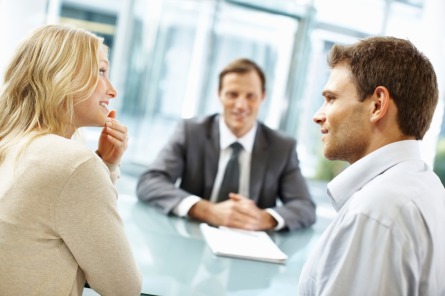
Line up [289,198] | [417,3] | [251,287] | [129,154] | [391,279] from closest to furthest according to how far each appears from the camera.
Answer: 1. [391,279]
2. [251,287]
3. [289,198]
4. [129,154]
5. [417,3]

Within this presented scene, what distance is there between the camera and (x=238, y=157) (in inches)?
117

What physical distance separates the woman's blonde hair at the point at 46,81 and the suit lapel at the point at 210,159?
138 cm

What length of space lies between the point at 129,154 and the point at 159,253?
8.57 ft

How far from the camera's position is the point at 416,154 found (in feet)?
4.67

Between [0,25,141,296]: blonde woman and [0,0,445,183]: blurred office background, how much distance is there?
2806 mm

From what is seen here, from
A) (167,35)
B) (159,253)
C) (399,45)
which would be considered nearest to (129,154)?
(167,35)

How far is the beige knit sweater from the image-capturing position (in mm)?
1343

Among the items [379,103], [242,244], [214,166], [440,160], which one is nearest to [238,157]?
[214,166]

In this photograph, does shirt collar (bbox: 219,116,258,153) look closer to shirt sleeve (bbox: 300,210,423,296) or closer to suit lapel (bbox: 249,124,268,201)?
suit lapel (bbox: 249,124,268,201)

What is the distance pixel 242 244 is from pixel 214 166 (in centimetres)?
84

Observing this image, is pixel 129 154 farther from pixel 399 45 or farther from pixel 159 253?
pixel 399 45

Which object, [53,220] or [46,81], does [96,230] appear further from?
[46,81]

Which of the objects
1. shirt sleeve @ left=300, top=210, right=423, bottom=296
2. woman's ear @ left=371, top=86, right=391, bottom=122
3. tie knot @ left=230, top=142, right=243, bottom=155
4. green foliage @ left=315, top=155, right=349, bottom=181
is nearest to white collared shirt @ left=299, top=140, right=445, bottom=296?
shirt sleeve @ left=300, top=210, right=423, bottom=296

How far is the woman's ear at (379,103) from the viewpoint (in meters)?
1.42
